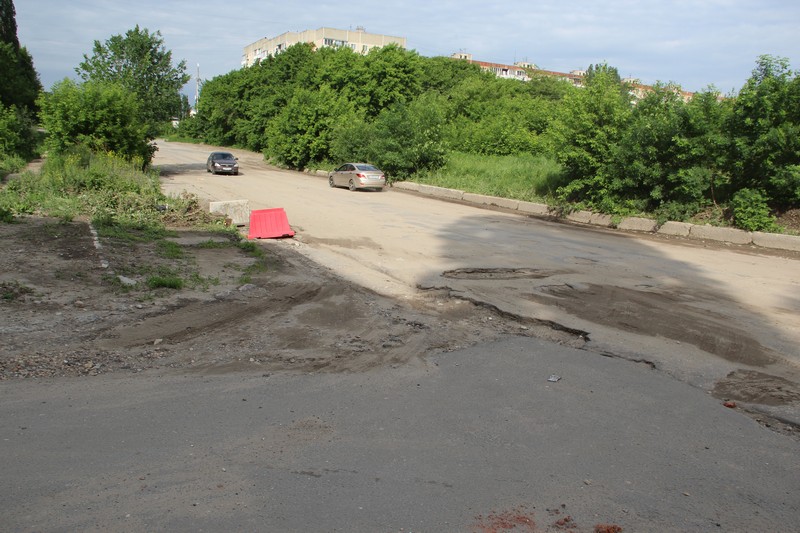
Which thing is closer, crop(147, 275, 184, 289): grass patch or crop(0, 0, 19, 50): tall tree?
crop(147, 275, 184, 289): grass patch

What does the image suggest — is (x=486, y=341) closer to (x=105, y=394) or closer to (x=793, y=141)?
(x=105, y=394)

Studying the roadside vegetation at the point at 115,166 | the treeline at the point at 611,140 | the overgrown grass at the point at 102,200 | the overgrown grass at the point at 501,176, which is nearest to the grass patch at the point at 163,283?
the roadside vegetation at the point at 115,166

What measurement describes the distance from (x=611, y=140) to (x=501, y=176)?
713 cm

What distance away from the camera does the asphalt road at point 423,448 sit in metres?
3.72

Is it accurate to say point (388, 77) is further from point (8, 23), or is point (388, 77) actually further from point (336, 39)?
point (336, 39)

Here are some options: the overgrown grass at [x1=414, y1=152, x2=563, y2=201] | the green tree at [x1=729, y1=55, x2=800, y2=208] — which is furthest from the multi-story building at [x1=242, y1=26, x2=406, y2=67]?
the green tree at [x1=729, y1=55, x2=800, y2=208]

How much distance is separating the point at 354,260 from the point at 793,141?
12840mm

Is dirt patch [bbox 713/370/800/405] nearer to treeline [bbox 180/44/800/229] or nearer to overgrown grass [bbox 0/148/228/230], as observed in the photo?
overgrown grass [bbox 0/148/228/230]

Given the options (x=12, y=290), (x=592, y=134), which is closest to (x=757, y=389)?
(x=12, y=290)

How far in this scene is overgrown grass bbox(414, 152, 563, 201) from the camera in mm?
25219

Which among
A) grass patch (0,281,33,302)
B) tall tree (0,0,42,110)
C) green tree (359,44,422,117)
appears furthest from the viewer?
green tree (359,44,422,117)

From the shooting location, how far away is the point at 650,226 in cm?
1905

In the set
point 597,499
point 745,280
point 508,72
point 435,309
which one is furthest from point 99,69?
point 508,72

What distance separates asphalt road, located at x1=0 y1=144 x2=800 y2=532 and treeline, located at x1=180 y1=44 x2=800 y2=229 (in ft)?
37.1
